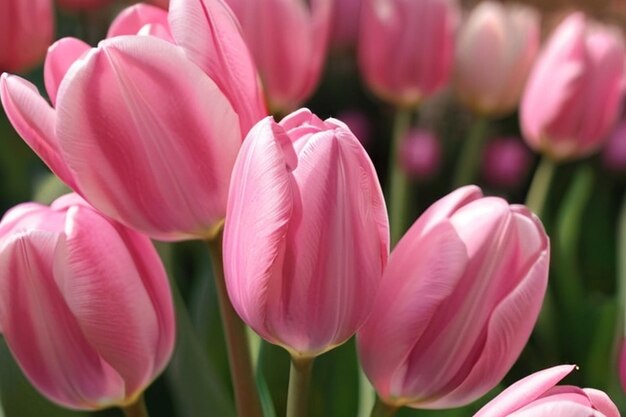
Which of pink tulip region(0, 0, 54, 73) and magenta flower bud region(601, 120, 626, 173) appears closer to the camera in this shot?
pink tulip region(0, 0, 54, 73)

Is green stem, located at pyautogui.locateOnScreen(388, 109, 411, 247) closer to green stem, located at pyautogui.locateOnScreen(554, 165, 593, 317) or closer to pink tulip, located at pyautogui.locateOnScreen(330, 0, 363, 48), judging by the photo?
green stem, located at pyautogui.locateOnScreen(554, 165, 593, 317)

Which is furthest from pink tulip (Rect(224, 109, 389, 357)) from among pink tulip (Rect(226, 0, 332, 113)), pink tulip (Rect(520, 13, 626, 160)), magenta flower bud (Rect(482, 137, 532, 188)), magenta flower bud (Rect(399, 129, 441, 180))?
magenta flower bud (Rect(482, 137, 532, 188))

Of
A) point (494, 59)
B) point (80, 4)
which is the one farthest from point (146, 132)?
point (80, 4)

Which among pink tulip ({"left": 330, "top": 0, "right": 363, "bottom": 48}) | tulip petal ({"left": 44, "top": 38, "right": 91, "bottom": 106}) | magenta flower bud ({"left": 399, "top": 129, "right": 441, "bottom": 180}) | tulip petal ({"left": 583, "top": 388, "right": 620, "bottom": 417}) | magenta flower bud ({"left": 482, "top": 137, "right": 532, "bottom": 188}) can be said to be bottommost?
magenta flower bud ({"left": 482, "top": 137, "right": 532, "bottom": 188})

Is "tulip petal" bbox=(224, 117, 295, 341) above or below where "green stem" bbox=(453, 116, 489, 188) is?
above

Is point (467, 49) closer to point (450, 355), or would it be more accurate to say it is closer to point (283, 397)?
point (283, 397)

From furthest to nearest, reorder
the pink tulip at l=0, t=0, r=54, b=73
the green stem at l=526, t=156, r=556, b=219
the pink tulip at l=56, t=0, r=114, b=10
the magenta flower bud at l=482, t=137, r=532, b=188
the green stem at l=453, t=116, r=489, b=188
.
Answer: the magenta flower bud at l=482, t=137, r=532, b=188 → the pink tulip at l=56, t=0, r=114, b=10 → the green stem at l=453, t=116, r=489, b=188 → the green stem at l=526, t=156, r=556, b=219 → the pink tulip at l=0, t=0, r=54, b=73

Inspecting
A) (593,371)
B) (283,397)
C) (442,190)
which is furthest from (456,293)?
(442,190)
